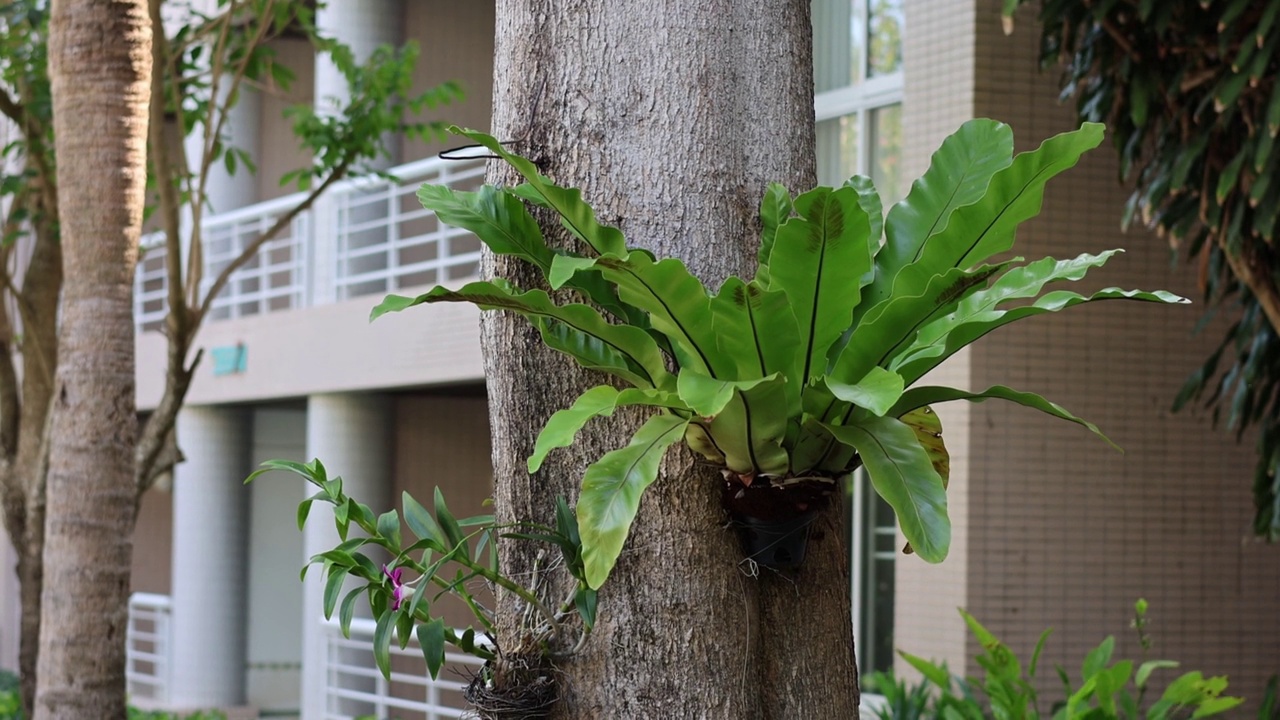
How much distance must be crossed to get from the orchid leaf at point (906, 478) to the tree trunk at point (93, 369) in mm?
3749

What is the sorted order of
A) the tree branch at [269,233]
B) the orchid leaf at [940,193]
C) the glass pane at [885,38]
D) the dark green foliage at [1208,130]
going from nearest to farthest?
the orchid leaf at [940,193], the dark green foliage at [1208,130], the tree branch at [269,233], the glass pane at [885,38]

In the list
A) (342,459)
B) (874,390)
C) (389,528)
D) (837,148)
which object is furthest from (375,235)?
(874,390)

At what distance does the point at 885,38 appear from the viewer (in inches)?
309

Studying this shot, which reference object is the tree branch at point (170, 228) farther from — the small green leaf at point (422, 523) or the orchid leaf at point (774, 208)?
the orchid leaf at point (774, 208)

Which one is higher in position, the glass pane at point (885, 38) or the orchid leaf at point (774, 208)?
the glass pane at point (885, 38)

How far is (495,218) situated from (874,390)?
64 cm

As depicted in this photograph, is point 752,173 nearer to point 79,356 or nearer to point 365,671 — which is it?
point 79,356

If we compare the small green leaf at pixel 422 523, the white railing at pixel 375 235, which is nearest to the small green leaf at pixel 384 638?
the small green leaf at pixel 422 523

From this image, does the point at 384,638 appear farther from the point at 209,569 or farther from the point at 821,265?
the point at 209,569

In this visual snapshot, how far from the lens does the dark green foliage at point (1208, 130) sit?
18.3 ft

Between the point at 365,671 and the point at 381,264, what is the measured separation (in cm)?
313

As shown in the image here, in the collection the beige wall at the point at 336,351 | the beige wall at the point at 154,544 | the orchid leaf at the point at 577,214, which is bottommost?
the beige wall at the point at 154,544

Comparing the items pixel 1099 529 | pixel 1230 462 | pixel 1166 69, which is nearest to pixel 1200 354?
pixel 1230 462

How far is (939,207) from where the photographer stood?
2.23 m
